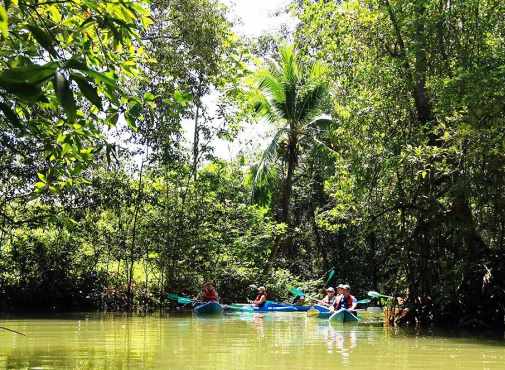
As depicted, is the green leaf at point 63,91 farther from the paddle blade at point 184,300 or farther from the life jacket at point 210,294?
the paddle blade at point 184,300

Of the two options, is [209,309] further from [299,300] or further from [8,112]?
[8,112]

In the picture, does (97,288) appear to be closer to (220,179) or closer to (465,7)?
(220,179)

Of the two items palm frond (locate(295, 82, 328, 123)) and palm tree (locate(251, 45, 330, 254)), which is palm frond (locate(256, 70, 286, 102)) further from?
palm frond (locate(295, 82, 328, 123))

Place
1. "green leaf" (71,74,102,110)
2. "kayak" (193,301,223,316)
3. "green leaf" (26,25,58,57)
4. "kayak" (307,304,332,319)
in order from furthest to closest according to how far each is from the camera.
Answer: "kayak" (193,301,223,316) < "kayak" (307,304,332,319) < "green leaf" (26,25,58,57) < "green leaf" (71,74,102,110)

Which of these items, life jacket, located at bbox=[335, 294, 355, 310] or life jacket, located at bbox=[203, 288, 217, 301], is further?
life jacket, located at bbox=[203, 288, 217, 301]

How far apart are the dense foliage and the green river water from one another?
1839mm

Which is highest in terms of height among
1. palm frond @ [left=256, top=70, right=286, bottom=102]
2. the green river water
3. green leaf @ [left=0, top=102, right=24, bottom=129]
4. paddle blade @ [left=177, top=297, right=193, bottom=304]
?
palm frond @ [left=256, top=70, right=286, bottom=102]

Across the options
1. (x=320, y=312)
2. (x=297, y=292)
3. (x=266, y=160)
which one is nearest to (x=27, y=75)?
(x=320, y=312)

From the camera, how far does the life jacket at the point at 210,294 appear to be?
17.6 metres

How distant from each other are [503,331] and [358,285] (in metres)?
13.1

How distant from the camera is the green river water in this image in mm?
7344

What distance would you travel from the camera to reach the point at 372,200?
1339 cm

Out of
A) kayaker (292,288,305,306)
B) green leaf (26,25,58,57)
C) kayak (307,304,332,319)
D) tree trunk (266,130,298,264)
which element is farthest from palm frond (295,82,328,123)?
green leaf (26,25,58,57)

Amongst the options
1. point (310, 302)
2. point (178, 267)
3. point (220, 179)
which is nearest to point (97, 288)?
point (178, 267)
